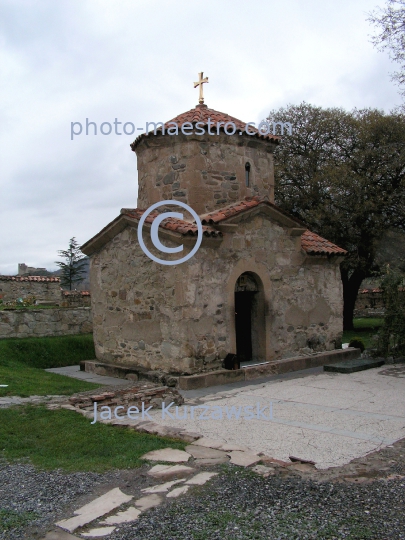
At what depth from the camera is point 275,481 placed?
185 inches

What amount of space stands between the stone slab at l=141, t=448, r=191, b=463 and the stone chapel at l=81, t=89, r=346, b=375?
14.6ft

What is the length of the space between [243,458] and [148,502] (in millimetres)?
1357

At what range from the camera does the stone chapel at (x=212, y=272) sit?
10312mm

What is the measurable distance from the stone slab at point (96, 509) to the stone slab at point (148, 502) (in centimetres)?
12

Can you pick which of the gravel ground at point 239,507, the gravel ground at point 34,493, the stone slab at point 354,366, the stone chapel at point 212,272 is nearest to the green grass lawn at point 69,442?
the gravel ground at point 34,493

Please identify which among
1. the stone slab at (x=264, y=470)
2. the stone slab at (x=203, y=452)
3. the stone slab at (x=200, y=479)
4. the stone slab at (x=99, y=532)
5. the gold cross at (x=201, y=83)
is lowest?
the stone slab at (x=99, y=532)

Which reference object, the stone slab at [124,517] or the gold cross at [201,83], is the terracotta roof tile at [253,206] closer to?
the gold cross at [201,83]

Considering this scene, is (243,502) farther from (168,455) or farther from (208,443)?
(208,443)

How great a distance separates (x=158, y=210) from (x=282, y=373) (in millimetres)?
4757

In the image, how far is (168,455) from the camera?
542 centimetres

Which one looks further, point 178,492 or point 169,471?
point 169,471

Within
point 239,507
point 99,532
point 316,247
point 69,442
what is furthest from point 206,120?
point 99,532

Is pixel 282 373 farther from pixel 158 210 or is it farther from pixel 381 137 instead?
pixel 381 137

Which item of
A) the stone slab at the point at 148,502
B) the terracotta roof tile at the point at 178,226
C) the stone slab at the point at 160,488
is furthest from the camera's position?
the terracotta roof tile at the point at 178,226
